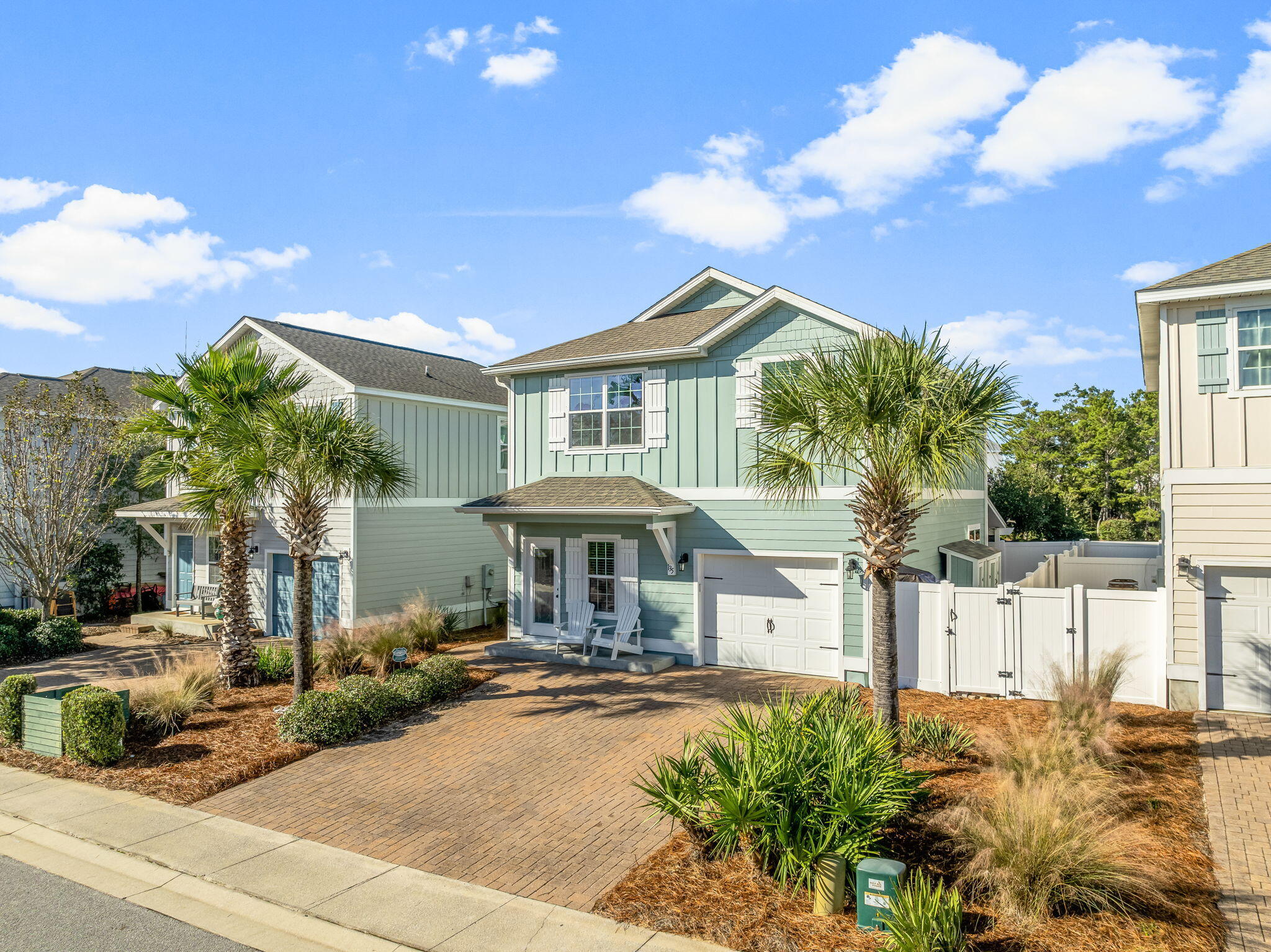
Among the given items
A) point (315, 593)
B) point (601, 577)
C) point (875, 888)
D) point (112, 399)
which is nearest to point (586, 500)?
point (601, 577)

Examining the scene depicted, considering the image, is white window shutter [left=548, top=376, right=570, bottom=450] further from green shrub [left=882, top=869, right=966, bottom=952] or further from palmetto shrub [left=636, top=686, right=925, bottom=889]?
green shrub [left=882, top=869, right=966, bottom=952]

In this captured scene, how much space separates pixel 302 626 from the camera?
12.0 m

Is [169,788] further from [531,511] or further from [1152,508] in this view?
[1152,508]

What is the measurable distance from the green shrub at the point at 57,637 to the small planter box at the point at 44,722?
8488mm

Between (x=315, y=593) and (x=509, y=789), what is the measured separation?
38.1ft

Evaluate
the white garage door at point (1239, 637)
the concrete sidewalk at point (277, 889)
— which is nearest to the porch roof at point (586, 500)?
the concrete sidewalk at point (277, 889)

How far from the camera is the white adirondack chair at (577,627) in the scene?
1504 centimetres

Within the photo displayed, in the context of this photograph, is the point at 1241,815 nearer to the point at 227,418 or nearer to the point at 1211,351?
the point at 1211,351

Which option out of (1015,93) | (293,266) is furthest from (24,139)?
(1015,93)

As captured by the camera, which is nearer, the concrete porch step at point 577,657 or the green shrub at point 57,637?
the concrete porch step at point 577,657

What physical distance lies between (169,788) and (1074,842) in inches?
377

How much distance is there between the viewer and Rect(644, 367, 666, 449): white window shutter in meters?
15.3

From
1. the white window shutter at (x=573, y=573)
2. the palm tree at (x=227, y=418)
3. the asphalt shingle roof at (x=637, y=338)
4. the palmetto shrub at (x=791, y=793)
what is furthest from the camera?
the white window shutter at (x=573, y=573)

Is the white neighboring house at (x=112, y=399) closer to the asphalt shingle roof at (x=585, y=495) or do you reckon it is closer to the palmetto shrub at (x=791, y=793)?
the asphalt shingle roof at (x=585, y=495)
